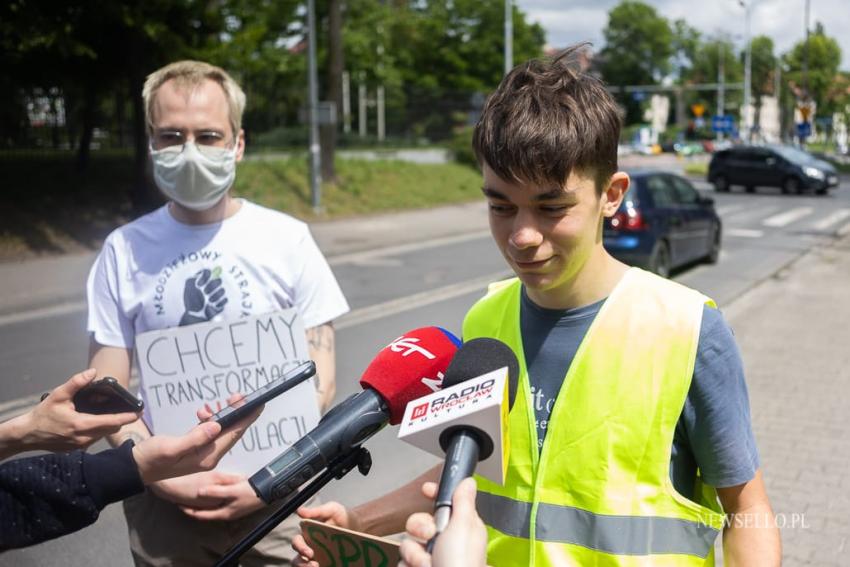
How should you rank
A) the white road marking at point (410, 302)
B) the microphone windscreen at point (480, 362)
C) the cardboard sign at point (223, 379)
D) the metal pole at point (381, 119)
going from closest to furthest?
the microphone windscreen at point (480, 362), the cardboard sign at point (223, 379), the white road marking at point (410, 302), the metal pole at point (381, 119)

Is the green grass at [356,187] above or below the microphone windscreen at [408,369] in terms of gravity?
below

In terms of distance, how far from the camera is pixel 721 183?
3195 centimetres

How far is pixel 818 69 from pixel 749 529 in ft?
267

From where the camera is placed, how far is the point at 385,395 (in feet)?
4.87

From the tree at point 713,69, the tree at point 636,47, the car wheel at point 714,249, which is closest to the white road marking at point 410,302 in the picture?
the car wheel at point 714,249

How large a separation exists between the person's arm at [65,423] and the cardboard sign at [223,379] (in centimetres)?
60

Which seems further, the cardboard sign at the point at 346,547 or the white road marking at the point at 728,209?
the white road marking at the point at 728,209

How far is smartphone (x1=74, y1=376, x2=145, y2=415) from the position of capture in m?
A: 1.67

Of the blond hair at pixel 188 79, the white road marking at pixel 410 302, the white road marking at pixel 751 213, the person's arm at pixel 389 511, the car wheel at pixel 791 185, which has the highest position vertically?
the blond hair at pixel 188 79

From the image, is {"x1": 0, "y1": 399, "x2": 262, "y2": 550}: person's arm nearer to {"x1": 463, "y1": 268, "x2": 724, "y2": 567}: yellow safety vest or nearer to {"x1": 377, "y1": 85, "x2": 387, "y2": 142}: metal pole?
{"x1": 463, "y1": 268, "x2": 724, "y2": 567}: yellow safety vest

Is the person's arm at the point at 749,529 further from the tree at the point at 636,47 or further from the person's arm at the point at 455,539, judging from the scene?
the tree at the point at 636,47

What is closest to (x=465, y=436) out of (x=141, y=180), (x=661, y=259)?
(x=661, y=259)

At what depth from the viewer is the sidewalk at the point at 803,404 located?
168 inches

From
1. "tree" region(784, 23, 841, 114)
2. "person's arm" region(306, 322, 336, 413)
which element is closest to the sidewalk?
"person's arm" region(306, 322, 336, 413)
